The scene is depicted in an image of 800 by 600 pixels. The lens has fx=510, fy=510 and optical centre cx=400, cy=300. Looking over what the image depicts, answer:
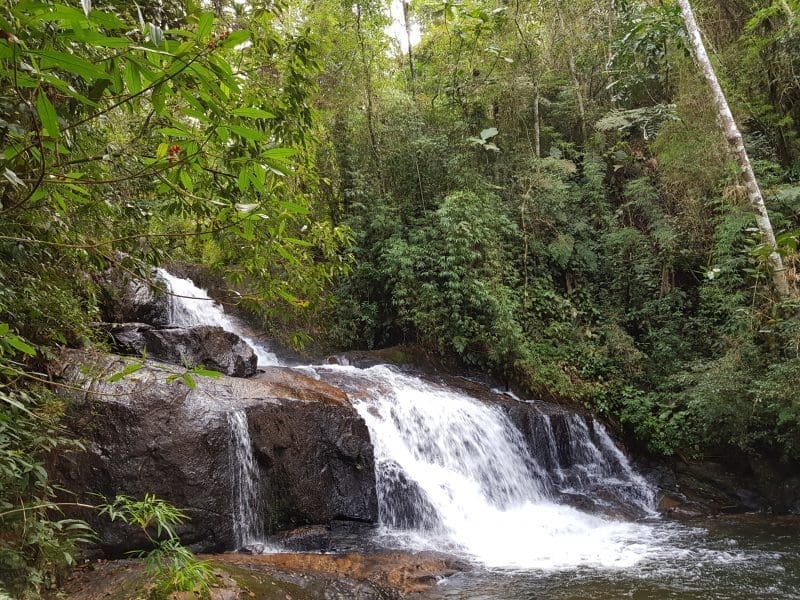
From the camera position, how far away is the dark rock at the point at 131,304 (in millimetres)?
8084

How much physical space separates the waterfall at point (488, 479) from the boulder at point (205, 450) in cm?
54

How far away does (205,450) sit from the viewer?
20.0 feet

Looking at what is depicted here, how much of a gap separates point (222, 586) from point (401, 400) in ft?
15.5

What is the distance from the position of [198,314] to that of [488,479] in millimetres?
7092

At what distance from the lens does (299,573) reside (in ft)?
17.0

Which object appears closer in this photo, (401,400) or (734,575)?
(734,575)

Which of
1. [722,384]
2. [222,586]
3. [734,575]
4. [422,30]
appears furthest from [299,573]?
[422,30]

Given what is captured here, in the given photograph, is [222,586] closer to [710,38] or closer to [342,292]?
[342,292]

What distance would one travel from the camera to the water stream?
18.8ft

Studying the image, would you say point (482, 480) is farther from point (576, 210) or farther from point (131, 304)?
point (576, 210)

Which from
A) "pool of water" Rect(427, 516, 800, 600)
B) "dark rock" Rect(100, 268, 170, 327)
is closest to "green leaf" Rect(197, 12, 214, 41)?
"pool of water" Rect(427, 516, 800, 600)

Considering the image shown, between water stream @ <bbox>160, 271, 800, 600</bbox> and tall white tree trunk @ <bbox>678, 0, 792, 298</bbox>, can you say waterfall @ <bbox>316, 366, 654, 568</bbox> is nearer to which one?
water stream @ <bbox>160, 271, 800, 600</bbox>

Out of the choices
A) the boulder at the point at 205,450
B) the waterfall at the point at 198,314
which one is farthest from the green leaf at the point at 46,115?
the waterfall at the point at 198,314

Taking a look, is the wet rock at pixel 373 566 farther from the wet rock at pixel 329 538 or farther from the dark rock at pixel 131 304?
the dark rock at pixel 131 304
